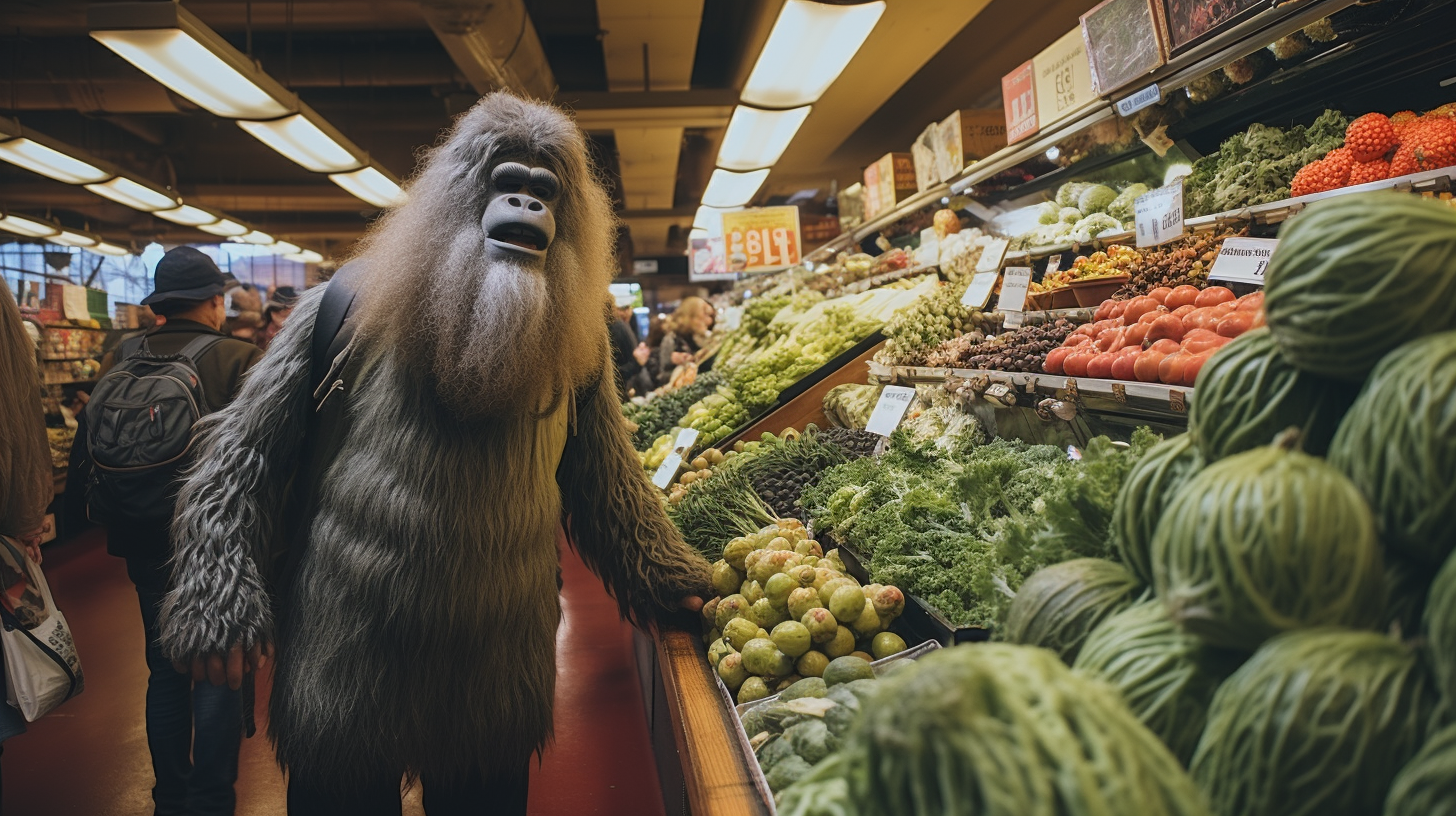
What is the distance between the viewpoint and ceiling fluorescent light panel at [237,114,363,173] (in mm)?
5432

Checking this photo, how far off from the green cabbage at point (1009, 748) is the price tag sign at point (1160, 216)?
2593 millimetres

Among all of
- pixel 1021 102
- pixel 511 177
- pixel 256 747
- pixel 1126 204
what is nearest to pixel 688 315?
pixel 1021 102

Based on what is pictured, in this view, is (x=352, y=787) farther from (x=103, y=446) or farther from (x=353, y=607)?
(x=103, y=446)

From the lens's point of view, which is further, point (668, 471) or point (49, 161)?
point (49, 161)

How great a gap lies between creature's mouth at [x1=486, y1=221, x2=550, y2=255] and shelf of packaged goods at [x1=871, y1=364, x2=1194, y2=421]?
1525mm

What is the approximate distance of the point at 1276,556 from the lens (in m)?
0.74

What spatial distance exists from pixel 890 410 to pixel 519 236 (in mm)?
2122

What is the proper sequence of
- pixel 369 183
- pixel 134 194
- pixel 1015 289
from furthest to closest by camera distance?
1. pixel 134 194
2. pixel 369 183
3. pixel 1015 289

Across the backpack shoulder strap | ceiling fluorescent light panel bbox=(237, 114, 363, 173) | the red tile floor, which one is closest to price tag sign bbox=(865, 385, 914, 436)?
the red tile floor

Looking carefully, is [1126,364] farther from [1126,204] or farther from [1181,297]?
[1126,204]

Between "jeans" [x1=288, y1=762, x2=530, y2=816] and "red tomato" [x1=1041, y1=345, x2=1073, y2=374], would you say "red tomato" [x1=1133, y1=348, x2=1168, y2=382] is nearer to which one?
"red tomato" [x1=1041, y1=345, x2=1073, y2=374]

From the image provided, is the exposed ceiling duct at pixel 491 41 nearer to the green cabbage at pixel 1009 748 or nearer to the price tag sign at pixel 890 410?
the price tag sign at pixel 890 410

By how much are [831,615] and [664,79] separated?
8071mm

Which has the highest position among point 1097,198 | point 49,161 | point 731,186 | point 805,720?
point 49,161
